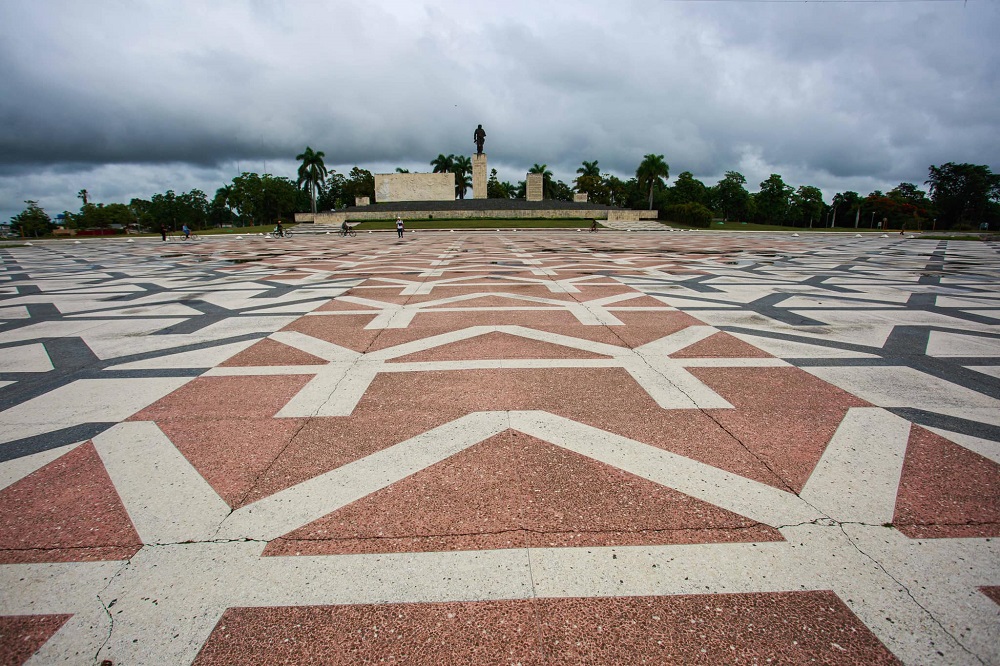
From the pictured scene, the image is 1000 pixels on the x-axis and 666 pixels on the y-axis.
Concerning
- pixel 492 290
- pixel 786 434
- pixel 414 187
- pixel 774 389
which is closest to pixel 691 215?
pixel 414 187

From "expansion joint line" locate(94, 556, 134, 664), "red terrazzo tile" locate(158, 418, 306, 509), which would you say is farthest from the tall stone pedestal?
"expansion joint line" locate(94, 556, 134, 664)

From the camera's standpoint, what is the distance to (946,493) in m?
2.86

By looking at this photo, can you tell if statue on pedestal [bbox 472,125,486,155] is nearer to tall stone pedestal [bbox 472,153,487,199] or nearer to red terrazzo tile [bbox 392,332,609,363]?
tall stone pedestal [bbox 472,153,487,199]

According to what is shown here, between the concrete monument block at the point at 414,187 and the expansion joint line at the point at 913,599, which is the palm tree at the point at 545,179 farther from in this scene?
the expansion joint line at the point at 913,599

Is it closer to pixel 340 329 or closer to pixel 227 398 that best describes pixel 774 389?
pixel 227 398

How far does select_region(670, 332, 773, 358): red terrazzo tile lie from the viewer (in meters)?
5.64

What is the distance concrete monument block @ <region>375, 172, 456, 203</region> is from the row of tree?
1332 cm

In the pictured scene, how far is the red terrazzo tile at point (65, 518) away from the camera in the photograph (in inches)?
95.0

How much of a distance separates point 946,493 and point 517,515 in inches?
→ 104

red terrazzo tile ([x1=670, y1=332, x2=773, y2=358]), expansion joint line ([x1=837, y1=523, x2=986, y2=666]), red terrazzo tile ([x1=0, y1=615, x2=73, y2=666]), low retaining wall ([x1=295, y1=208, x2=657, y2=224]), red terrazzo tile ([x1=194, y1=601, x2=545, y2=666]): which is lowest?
red terrazzo tile ([x1=0, y1=615, x2=73, y2=666])

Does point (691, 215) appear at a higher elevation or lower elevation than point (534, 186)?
lower

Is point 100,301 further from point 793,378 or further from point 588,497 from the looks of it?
point 793,378

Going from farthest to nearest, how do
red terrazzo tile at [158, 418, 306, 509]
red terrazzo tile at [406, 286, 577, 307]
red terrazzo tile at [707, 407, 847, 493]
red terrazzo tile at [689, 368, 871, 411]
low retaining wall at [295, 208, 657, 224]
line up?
low retaining wall at [295, 208, 657, 224], red terrazzo tile at [406, 286, 577, 307], red terrazzo tile at [689, 368, 871, 411], red terrazzo tile at [707, 407, 847, 493], red terrazzo tile at [158, 418, 306, 509]

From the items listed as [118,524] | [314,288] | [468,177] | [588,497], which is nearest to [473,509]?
[588,497]
